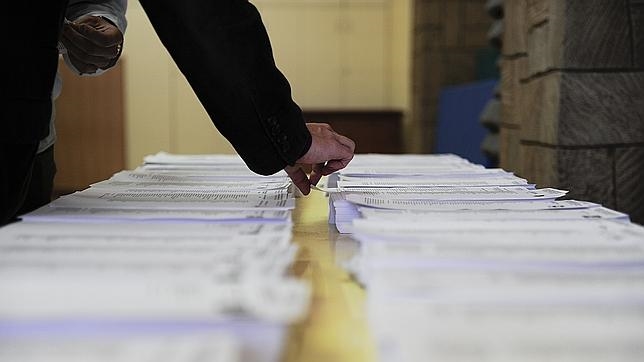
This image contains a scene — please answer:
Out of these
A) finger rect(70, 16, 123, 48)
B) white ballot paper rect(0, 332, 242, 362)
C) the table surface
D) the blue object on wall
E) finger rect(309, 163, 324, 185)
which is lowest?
the table surface

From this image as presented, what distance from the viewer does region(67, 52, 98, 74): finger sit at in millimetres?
1137

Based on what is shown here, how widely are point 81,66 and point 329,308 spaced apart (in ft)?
2.59

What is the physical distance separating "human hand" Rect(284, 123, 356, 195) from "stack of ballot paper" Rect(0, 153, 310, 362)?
18 centimetres

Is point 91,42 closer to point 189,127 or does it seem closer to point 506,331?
point 506,331

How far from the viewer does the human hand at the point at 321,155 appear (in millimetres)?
850

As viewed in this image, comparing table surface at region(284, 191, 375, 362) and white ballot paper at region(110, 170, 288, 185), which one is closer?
table surface at region(284, 191, 375, 362)

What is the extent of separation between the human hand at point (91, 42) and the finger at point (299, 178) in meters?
0.38

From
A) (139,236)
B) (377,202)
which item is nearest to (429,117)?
(377,202)

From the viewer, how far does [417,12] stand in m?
3.68

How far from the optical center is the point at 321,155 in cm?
85

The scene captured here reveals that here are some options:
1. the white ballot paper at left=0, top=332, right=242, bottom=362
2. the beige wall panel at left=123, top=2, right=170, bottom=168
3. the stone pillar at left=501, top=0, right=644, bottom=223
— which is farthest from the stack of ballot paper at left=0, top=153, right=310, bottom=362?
the beige wall panel at left=123, top=2, right=170, bottom=168

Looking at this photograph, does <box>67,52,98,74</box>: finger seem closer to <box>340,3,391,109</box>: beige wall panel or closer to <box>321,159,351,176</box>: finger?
<box>321,159,351,176</box>: finger

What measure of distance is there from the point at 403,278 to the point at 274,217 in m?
0.25

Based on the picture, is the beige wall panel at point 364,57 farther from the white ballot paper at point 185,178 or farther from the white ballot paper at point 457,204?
the white ballot paper at point 457,204
